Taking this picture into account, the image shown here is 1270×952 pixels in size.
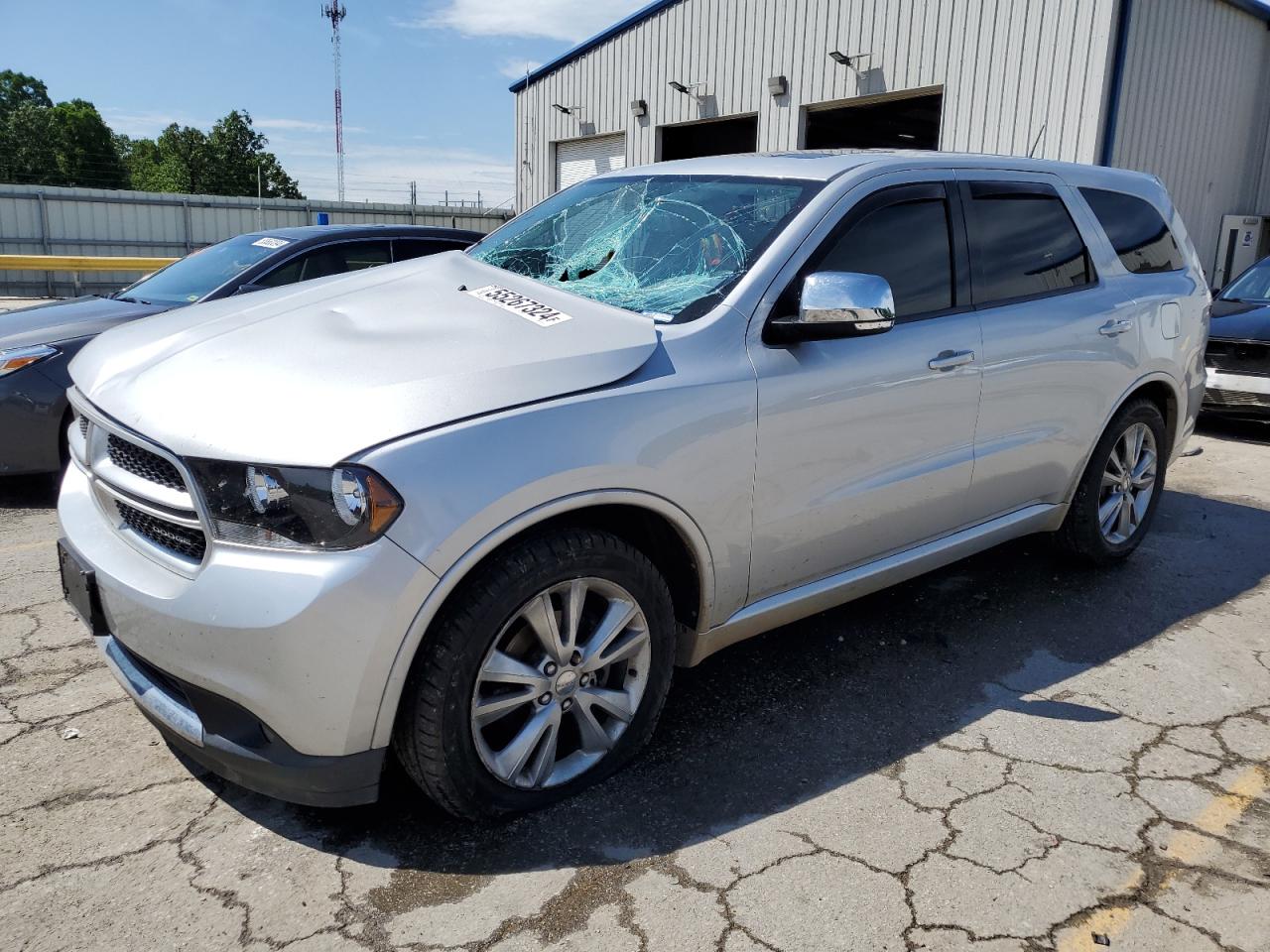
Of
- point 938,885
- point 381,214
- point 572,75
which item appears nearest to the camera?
point 938,885

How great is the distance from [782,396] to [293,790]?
1.69m

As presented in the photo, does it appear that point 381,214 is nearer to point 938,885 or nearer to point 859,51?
point 859,51

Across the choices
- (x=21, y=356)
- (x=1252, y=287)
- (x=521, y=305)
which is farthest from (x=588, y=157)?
(x=521, y=305)

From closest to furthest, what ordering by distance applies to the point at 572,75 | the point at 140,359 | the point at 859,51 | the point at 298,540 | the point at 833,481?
the point at 298,540 < the point at 140,359 < the point at 833,481 < the point at 859,51 < the point at 572,75

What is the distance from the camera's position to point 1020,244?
12.8 ft

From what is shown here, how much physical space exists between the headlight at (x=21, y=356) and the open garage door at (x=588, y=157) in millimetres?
13393

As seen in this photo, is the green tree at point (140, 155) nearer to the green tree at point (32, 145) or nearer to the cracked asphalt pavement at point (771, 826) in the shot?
the green tree at point (32, 145)

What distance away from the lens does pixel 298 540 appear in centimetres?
221

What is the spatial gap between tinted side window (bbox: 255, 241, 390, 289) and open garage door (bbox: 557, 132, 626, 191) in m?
11.6

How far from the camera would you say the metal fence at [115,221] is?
70.6 feet

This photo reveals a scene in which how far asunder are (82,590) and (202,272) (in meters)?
4.19

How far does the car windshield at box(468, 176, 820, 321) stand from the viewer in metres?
3.08

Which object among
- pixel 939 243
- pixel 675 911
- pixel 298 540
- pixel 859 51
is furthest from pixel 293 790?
pixel 859 51

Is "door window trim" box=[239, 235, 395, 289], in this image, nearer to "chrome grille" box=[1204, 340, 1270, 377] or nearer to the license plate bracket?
the license plate bracket
